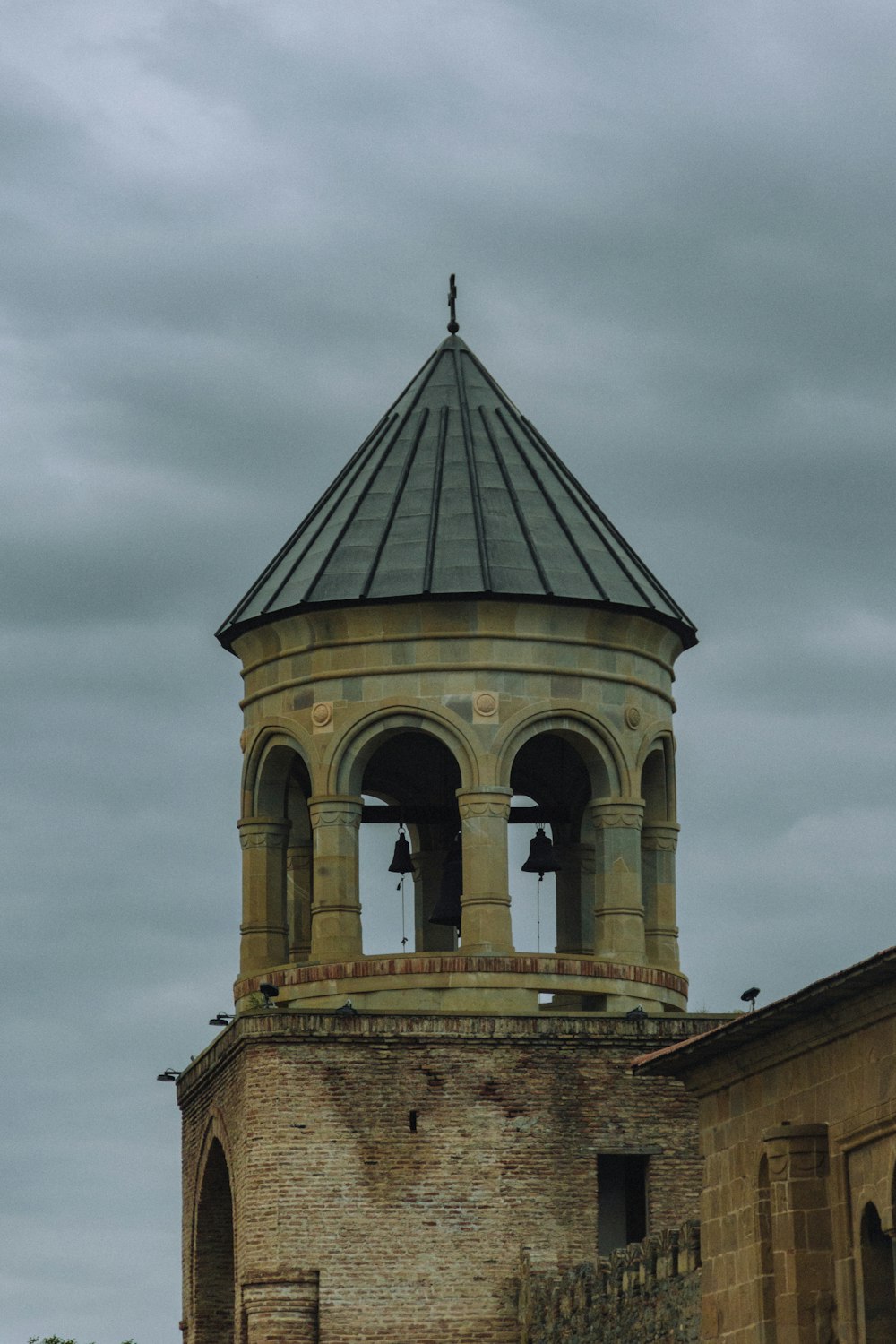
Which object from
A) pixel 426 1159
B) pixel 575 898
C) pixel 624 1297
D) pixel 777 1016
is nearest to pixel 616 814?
pixel 575 898

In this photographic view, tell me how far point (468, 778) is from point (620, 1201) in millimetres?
5544

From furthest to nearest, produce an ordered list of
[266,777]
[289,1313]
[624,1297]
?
[266,777] < [289,1313] < [624,1297]

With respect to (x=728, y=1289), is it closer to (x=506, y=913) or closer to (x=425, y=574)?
(x=506, y=913)

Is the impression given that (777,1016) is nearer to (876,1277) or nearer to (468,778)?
(876,1277)

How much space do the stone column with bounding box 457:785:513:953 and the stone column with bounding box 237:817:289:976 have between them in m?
2.94

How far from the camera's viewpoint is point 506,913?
45.2 metres

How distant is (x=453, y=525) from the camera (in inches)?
1852

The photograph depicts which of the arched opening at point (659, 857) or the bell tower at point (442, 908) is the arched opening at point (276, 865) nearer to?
the bell tower at point (442, 908)

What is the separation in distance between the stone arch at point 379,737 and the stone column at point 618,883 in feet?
6.33

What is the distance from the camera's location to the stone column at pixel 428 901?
4934cm

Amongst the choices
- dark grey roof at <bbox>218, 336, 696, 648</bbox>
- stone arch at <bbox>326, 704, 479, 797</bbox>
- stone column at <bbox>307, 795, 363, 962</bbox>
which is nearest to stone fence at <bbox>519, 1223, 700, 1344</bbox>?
stone column at <bbox>307, 795, 363, 962</bbox>

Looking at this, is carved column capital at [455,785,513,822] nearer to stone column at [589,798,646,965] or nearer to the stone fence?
stone column at [589,798,646,965]

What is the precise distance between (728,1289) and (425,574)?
41.4 feet

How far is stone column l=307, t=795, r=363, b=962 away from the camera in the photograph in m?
45.4
